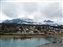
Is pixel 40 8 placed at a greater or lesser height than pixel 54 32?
greater

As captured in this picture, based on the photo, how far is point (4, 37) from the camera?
2.57 m

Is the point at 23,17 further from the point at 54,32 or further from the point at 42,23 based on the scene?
the point at 54,32

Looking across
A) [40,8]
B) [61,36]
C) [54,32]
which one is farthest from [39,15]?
[61,36]

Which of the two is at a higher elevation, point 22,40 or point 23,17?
point 23,17

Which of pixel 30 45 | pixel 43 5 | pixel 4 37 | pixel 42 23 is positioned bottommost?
pixel 30 45

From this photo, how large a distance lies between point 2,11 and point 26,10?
0.51 m

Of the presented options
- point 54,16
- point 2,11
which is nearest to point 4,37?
point 2,11

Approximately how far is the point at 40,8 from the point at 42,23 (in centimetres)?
33

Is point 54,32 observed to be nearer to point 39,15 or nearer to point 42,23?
point 42,23

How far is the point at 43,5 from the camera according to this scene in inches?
102

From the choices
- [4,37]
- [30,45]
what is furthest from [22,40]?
[4,37]

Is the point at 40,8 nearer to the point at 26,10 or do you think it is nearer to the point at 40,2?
the point at 40,2

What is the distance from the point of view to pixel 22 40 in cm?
254

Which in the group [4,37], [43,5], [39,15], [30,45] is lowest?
[30,45]
